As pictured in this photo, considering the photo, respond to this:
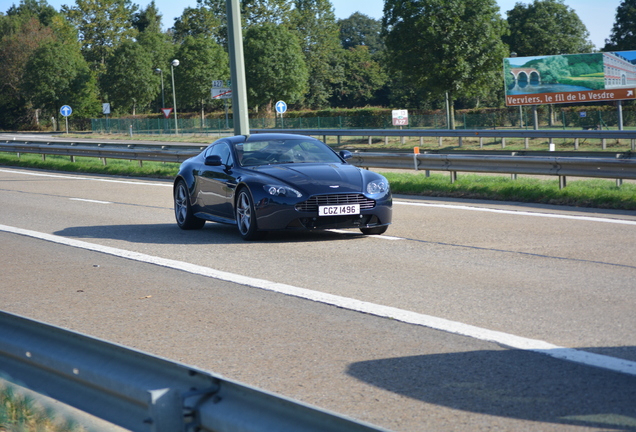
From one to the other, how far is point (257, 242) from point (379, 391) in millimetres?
6042

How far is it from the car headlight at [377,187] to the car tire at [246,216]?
1425 mm

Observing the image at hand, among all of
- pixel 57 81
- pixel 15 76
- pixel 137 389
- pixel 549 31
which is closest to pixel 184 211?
pixel 137 389

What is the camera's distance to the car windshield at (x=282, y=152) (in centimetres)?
1069

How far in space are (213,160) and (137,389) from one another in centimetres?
796

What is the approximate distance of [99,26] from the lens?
122m

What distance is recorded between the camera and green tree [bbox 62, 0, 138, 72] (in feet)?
399

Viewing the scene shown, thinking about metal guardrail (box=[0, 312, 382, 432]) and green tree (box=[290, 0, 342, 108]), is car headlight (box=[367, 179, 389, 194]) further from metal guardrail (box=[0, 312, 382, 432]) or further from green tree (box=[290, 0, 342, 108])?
green tree (box=[290, 0, 342, 108])

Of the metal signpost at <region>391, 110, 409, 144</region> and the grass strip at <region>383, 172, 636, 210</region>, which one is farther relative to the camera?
the metal signpost at <region>391, 110, 409, 144</region>

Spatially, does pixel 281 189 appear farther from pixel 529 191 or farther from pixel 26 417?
pixel 529 191

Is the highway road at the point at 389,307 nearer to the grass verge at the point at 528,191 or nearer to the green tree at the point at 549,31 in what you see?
the grass verge at the point at 528,191

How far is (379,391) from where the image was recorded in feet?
13.9

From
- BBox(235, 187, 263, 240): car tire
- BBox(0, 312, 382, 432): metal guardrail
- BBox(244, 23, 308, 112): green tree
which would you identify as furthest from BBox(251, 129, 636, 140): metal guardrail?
BBox(244, 23, 308, 112): green tree

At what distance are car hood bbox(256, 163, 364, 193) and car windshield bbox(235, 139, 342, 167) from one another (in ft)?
0.96

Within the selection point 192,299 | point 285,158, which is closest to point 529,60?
point 285,158
